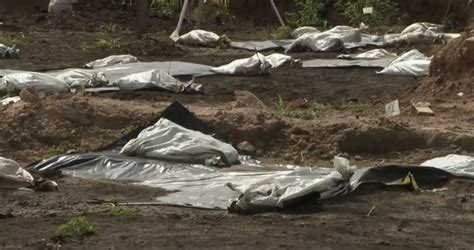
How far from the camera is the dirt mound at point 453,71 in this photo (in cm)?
986

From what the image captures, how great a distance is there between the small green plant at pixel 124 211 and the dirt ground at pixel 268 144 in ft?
0.12

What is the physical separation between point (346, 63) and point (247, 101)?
3574 mm

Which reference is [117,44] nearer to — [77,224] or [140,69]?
[140,69]

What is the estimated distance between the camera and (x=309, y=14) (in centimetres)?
1981

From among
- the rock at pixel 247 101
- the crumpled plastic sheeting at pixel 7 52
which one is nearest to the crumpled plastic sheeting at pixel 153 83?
the rock at pixel 247 101

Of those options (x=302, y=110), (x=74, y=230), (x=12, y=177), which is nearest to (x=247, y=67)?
(x=302, y=110)

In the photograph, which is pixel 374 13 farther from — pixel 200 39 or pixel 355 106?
pixel 355 106

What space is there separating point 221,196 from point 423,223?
1229 mm

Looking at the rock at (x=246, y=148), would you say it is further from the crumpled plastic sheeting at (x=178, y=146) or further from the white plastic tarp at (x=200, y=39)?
the white plastic tarp at (x=200, y=39)

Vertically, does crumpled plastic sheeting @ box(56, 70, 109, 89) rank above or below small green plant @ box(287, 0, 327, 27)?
above

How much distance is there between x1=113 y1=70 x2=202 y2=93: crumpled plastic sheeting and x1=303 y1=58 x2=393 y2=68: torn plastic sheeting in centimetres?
270

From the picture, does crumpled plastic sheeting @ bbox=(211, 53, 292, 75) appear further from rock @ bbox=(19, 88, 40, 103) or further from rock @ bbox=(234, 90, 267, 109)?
rock @ bbox=(19, 88, 40, 103)

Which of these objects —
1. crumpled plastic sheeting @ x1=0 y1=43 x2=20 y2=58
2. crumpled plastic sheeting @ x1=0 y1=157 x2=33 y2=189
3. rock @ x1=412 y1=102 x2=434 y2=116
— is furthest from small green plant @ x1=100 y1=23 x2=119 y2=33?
crumpled plastic sheeting @ x1=0 y1=157 x2=33 y2=189

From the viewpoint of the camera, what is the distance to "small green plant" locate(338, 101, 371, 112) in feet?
32.0
